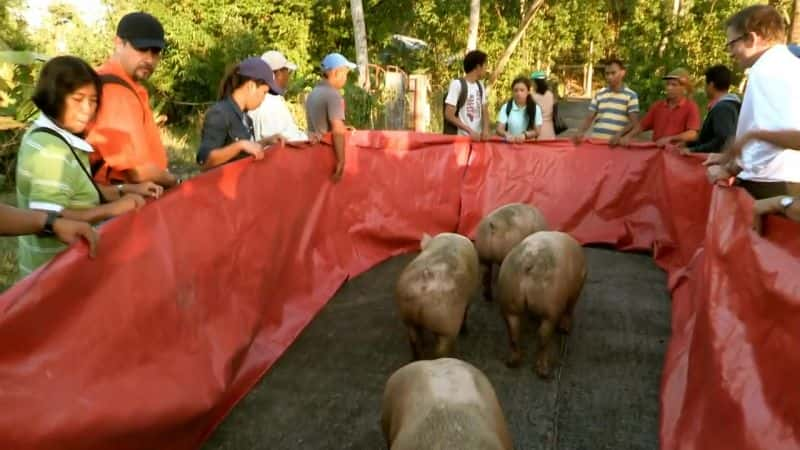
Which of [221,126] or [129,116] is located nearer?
[129,116]

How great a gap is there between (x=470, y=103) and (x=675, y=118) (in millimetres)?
2141

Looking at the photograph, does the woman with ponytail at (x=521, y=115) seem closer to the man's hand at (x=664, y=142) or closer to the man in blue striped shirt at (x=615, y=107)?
the man in blue striped shirt at (x=615, y=107)

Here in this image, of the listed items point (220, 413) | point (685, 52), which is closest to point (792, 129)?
point (220, 413)

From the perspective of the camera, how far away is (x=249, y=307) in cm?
413

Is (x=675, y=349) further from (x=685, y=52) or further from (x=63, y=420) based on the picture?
(x=685, y=52)

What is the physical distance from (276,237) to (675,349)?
9.06 ft

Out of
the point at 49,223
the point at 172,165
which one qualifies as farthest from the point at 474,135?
the point at 172,165

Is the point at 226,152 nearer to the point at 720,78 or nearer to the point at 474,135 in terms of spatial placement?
the point at 474,135

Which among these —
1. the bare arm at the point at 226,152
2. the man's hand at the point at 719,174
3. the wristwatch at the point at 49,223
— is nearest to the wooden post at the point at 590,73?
A: the man's hand at the point at 719,174

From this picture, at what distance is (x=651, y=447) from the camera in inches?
136

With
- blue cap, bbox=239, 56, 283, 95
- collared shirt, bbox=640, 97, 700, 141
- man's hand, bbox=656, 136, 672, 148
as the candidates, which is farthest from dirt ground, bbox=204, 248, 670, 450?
collared shirt, bbox=640, 97, 700, 141

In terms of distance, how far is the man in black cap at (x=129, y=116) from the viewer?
308cm

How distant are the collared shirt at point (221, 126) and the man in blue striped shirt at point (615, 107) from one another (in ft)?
13.1

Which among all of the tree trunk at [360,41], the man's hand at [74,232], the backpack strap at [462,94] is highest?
the tree trunk at [360,41]
